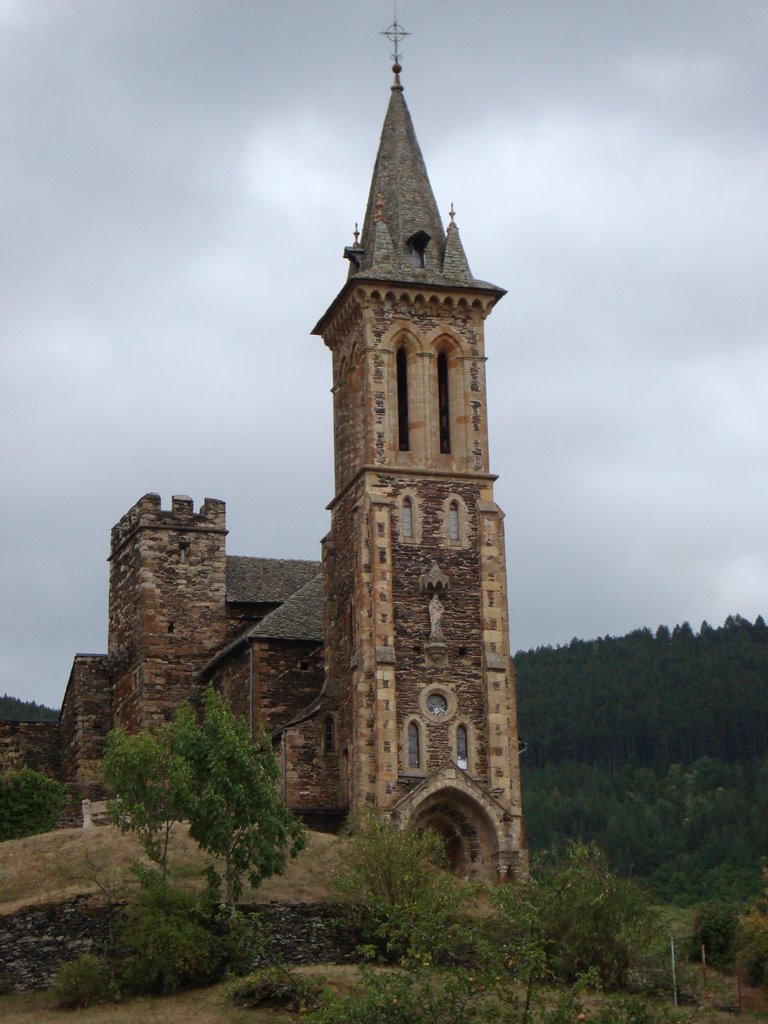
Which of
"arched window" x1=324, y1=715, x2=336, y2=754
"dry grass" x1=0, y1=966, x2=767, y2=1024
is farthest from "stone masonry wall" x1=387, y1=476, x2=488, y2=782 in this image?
"dry grass" x1=0, y1=966, x2=767, y2=1024

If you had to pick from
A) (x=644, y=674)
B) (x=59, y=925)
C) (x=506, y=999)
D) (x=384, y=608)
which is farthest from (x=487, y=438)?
(x=644, y=674)

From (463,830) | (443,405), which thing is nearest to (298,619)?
(443,405)

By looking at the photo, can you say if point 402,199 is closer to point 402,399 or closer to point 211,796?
point 402,399

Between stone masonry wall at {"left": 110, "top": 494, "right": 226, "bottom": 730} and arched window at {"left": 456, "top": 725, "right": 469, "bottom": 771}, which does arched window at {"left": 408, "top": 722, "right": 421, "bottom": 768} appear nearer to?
arched window at {"left": 456, "top": 725, "right": 469, "bottom": 771}

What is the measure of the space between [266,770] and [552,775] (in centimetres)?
8387

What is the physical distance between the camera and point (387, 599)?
186 ft

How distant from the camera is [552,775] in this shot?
12738 cm

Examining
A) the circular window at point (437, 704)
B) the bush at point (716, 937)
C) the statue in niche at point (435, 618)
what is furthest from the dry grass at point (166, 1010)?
the statue in niche at point (435, 618)

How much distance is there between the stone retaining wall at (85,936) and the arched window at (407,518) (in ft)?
50.7

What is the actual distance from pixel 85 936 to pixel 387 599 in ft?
54.4

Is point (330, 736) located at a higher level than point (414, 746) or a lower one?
higher

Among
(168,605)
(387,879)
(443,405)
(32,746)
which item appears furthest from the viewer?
(32,746)

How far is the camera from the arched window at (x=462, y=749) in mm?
55969

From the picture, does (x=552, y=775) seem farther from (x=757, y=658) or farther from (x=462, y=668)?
(x=462, y=668)
